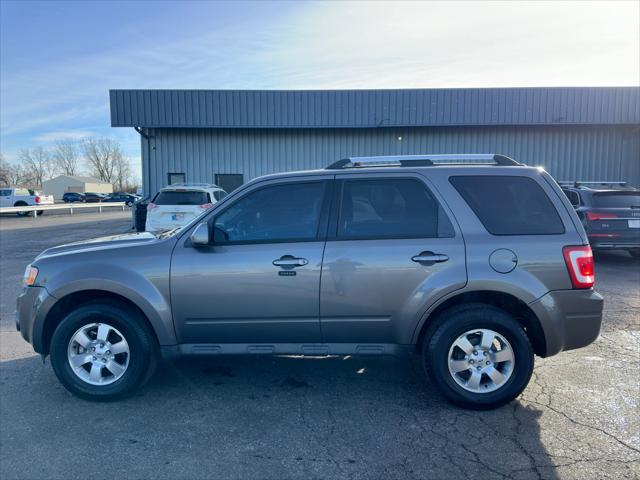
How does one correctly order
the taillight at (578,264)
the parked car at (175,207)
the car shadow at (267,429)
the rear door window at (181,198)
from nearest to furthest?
1. the car shadow at (267,429)
2. the taillight at (578,264)
3. the parked car at (175,207)
4. the rear door window at (181,198)

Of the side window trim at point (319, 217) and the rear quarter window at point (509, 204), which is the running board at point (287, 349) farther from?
the rear quarter window at point (509, 204)

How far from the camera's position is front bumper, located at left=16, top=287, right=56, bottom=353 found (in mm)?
3762

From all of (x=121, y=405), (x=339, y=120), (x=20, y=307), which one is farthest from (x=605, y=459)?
(x=339, y=120)

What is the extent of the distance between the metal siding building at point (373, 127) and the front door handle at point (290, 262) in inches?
562

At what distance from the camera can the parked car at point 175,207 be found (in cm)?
1112

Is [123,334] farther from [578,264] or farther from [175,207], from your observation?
[175,207]

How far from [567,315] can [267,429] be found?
2.50 metres

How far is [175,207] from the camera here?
11164 mm

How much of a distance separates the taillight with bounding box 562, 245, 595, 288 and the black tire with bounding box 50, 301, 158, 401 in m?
3.46

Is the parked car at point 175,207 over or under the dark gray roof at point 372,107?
under

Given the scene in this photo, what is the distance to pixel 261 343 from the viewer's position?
148 inches

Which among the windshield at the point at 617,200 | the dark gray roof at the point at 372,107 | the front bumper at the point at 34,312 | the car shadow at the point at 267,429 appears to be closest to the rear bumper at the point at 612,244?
the windshield at the point at 617,200

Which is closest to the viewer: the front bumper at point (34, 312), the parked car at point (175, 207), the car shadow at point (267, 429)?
the car shadow at point (267, 429)

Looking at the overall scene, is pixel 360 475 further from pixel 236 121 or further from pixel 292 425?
pixel 236 121
